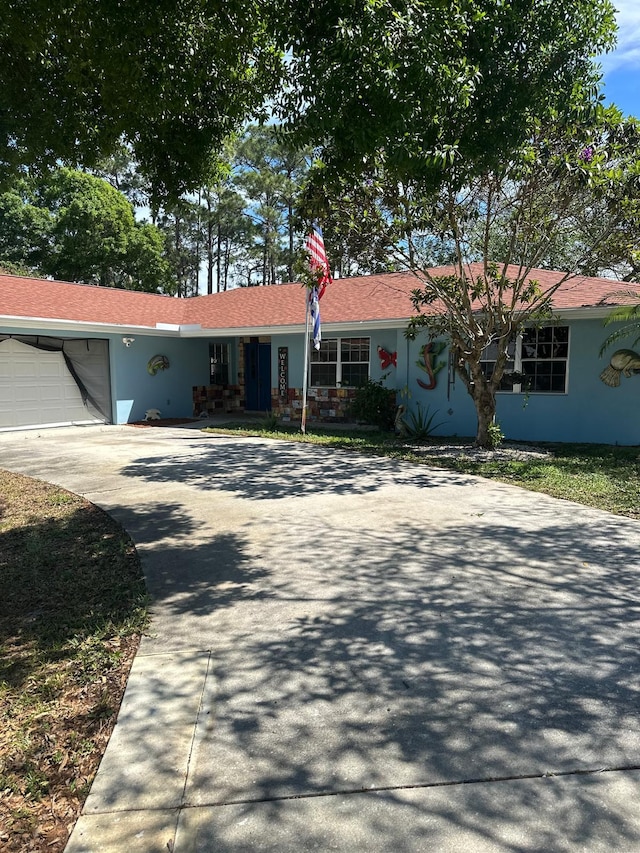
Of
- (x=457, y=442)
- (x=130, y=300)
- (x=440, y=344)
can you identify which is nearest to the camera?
(x=457, y=442)

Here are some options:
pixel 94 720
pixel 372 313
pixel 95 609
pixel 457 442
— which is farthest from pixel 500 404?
pixel 94 720

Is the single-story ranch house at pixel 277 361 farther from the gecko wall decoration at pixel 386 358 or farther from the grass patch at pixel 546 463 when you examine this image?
the grass patch at pixel 546 463

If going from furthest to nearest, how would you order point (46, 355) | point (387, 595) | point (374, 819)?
1. point (46, 355)
2. point (387, 595)
3. point (374, 819)

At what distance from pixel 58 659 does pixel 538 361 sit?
1119 centimetres

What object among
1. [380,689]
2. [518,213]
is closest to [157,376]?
[518,213]

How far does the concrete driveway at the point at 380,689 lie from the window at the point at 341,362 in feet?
28.7

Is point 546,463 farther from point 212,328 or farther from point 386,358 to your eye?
point 212,328

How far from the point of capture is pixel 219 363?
19562 mm

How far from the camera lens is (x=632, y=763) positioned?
8.73ft

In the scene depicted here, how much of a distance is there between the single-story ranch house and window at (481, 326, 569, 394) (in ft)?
0.08

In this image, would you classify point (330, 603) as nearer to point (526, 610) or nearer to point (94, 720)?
point (526, 610)

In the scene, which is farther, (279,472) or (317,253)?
(317,253)

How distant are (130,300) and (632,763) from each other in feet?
62.0

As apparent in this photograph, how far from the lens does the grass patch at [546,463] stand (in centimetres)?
780
